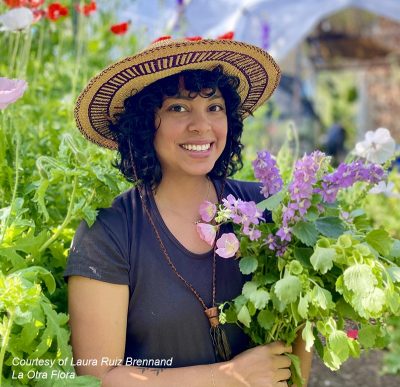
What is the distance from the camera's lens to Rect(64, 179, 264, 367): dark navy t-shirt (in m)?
1.71

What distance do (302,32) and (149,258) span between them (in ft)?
17.5

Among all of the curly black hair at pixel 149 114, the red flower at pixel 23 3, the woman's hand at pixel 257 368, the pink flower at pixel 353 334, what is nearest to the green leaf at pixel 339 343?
the pink flower at pixel 353 334

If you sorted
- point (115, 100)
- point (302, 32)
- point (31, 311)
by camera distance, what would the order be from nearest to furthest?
point (31, 311)
point (115, 100)
point (302, 32)

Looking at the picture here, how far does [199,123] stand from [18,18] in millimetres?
902

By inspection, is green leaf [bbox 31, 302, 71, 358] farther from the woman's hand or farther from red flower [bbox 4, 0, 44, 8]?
red flower [bbox 4, 0, 44, 8]

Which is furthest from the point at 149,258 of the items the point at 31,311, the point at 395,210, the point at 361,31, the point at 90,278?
the point at 361,31

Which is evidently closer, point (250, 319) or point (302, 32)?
point (250, 319)

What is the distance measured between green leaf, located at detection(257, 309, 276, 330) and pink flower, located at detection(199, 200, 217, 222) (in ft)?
0.93

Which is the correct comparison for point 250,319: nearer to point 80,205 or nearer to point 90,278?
point 90,278

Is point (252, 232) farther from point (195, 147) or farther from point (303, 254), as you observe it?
point (195, 147)

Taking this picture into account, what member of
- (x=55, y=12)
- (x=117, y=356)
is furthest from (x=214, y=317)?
(x=55, y=12)

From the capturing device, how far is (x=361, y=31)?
11.1m

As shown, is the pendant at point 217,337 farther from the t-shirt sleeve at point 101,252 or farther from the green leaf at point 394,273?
the green leaf at point 394,273

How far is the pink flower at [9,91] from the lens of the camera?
157 cm
